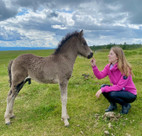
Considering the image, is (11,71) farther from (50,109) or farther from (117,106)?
(117,106)

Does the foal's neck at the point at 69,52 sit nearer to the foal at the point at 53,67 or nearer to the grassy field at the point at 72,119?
the foal at the point at 53,67

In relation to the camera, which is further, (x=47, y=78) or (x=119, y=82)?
(x=47, y=78)

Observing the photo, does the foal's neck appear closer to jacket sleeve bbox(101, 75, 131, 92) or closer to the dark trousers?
jacket sleeve bbox(101, 75, 131, 92)

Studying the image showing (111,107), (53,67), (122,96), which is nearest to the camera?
(122,96)

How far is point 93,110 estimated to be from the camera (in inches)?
222

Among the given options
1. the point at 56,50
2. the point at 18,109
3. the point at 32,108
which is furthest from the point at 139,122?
the point at 18,109

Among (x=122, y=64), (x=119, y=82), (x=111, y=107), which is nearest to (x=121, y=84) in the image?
(x=119, y=82)

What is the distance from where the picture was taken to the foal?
16.5 ft

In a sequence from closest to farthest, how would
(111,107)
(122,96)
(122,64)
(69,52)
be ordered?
(122,64), (122,96), (69,52), (111,107)

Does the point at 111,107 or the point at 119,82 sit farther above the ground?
the point at 119,82

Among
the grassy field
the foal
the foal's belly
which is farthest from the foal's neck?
the foal's belly

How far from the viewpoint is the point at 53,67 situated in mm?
5086

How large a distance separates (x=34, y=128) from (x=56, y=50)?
304 cm

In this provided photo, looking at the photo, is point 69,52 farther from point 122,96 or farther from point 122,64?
point 122,96
